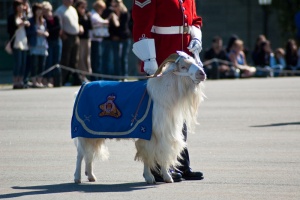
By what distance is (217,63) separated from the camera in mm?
29438

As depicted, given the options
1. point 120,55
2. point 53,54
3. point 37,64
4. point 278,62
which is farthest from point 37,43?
point 278,62

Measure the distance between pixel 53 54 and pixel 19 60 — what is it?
1420mm

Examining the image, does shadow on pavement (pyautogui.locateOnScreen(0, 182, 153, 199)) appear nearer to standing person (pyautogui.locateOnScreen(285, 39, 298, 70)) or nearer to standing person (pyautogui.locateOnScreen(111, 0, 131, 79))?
standing person (pyautogui.locateOnScreen(111, 0, 131, 79))

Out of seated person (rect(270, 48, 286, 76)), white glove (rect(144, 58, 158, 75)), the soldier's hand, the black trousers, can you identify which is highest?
the soldier's hand

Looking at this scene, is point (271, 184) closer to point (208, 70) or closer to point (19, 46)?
point (19, 46)

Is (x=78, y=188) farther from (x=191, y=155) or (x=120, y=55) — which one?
(x=120, y=55)

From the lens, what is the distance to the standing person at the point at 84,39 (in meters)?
24.8

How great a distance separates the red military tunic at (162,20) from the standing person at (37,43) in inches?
A: 492

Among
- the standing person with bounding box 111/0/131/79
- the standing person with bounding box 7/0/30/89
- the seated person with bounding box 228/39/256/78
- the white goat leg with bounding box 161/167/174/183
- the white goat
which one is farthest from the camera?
the seated person with bounding box 228/39/256/78

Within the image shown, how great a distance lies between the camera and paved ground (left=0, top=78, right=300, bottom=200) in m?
9.67

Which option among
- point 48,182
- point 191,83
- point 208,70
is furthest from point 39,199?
point 208,70

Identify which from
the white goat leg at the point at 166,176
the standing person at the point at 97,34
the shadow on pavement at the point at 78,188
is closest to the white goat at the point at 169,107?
the white goat leg at the point at 166,176

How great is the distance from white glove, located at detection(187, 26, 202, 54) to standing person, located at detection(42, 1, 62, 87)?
43.0ft

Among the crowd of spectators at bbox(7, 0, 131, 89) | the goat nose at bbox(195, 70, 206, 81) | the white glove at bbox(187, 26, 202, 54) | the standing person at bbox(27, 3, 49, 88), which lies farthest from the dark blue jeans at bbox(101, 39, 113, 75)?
the goat nose at bbox(195, 70, 206, 81)
